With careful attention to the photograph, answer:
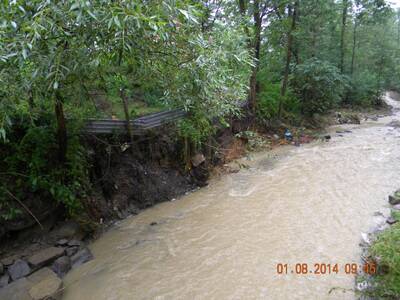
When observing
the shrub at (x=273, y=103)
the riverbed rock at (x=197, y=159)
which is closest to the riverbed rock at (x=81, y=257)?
the riverbed rock at (x=197, y=159)

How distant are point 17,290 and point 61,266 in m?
0.69

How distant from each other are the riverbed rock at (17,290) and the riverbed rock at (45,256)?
0.35 meters

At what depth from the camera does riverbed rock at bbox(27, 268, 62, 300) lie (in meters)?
3.85

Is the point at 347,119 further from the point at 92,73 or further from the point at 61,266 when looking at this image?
the point at 61,266

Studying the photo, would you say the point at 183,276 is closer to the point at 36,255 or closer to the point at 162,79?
the point at 36,255

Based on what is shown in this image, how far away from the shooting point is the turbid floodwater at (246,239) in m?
3.98

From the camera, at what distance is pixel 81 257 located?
4820mm

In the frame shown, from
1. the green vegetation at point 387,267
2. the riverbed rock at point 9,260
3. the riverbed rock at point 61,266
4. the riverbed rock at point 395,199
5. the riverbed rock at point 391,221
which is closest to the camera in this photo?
the green vegetation at point 387,267

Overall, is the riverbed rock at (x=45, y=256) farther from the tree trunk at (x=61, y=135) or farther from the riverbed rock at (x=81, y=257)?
the tree trunk at (x=61, y=135)

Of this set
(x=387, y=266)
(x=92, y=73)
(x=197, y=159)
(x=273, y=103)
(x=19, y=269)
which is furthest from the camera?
(x=273, y=103)

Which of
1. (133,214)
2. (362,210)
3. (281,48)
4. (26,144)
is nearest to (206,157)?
(133,214)

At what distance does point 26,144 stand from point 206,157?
4396 millimetres
